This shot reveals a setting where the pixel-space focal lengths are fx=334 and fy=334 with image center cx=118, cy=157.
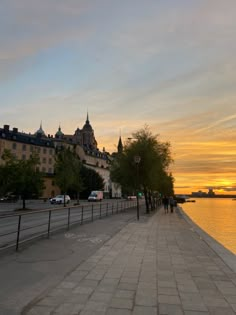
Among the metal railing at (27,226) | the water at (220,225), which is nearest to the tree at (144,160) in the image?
the water at (220,225)

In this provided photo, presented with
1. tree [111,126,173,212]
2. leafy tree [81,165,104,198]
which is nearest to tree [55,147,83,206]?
tree [111,126,173,212]

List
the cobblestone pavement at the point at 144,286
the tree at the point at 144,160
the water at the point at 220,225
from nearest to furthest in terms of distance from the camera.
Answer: the cobblestone pavement at the point at 144,286 → the water at the point at 220,225 → the tree at the point at 144,160

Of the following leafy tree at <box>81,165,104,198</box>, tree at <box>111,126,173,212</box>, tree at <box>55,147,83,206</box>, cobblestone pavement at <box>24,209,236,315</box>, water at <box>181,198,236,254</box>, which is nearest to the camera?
cobblestone pavement at <box>24,209,236,315</box>

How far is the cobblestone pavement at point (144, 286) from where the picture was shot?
16.9ft

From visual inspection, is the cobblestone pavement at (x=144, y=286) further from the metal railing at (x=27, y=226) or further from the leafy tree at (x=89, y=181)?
the leafy tree at (x=89, y=181)

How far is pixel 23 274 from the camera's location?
7180 mm

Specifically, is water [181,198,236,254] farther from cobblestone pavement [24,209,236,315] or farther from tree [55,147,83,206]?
tree [55,147,83,206]

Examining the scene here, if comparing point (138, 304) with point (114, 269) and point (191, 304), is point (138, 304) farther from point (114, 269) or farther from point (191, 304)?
point (114, 269)

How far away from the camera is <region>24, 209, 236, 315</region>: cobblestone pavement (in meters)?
5.16

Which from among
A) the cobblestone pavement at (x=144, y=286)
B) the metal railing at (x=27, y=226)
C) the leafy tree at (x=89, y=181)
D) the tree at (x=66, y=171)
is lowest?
the cobblestone pavement at (x=144, y=286)

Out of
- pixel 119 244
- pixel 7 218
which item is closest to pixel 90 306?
pixel 7 218

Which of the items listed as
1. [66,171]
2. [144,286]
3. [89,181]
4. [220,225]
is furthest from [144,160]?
[89,181]

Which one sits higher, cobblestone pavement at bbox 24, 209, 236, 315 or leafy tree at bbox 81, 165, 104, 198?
leafy tree at bbox 81, 165, 104, 198

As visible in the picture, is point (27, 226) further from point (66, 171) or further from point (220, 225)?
point (66, 171)
